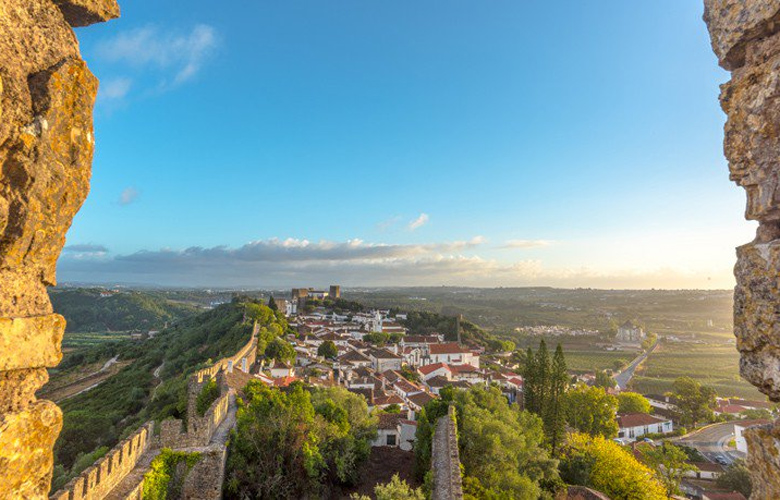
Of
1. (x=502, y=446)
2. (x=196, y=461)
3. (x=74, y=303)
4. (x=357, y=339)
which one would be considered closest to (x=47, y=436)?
(x=196, y=461)

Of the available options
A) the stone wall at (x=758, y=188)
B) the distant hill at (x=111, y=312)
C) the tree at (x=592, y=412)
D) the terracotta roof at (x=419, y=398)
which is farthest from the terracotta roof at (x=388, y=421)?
the distant hill at (x=111, y=312)

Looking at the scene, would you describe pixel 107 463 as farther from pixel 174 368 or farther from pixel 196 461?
pixel 174 368

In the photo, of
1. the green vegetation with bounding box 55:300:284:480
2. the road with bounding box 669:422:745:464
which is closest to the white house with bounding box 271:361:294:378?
the green vegetation with bounding box 55:300:284:480

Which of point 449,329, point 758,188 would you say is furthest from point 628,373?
point 758,188

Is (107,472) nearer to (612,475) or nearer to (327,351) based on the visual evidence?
(612,475)

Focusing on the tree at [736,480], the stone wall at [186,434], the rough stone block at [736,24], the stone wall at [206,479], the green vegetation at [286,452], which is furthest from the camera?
the tree at [736,480]

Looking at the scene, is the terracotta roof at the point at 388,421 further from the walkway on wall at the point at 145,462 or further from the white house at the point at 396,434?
the walkway on wall at the point at 145,462
